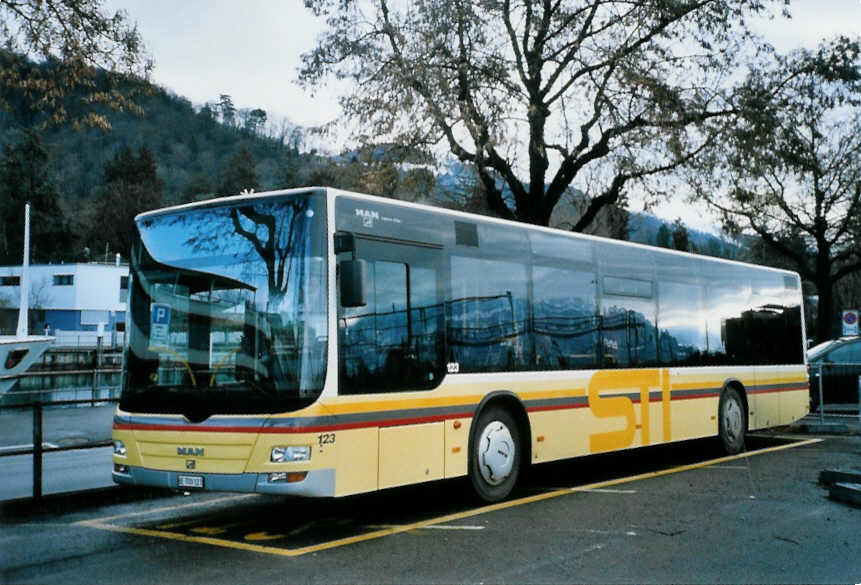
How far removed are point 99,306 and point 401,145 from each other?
7047 cm

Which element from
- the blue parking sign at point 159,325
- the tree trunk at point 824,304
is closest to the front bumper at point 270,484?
the blue parking sign at point 159,325

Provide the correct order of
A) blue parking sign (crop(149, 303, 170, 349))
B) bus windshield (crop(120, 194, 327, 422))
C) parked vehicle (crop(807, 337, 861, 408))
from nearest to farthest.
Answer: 1. bus windshield (crop(120, 194, 327, 422))
2. blue parking sign (crop(149, 303, 170, 349))
3. parked vehicle (crop(807, 337, 861, 408))

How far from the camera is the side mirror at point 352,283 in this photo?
8.41 m

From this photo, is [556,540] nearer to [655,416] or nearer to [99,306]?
[655,416]

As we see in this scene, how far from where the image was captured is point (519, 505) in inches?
403

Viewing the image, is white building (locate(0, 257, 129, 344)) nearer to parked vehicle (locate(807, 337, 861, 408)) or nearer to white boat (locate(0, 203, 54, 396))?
white boat (locate(0, 203, 54, 396))

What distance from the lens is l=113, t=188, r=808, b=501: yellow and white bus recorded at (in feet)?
27.4

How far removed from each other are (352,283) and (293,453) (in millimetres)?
1516

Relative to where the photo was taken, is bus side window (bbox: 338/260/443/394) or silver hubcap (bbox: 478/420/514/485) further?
silver hubcap (bbox: 478/420/514/485)

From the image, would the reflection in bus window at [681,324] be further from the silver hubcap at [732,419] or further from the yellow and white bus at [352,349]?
the yellow and white bus at [352,349]

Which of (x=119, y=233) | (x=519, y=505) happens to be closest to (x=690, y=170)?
(x=519, y=505)

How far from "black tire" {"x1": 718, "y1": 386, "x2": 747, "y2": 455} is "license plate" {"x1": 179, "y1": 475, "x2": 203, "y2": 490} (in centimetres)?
924

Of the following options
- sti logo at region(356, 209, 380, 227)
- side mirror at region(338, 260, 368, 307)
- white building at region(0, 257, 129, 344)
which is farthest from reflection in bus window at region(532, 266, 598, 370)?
white building at region(0, 257, 129, 344)

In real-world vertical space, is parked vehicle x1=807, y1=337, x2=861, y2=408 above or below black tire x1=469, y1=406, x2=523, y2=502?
above
